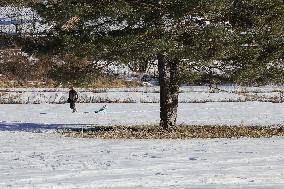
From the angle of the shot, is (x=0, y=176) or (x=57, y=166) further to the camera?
(x=57, y=166)

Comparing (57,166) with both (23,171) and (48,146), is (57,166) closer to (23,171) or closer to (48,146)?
(23,171)

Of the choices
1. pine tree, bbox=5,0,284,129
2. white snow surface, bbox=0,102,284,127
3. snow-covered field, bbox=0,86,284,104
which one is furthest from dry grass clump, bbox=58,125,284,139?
snow-covered field, bbox=0,86,284,104

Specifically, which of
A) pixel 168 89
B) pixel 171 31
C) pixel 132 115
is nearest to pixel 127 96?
pixel 132 115

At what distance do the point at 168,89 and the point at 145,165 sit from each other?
372 inches

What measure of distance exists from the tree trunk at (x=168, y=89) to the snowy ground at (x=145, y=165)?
15.7 ft

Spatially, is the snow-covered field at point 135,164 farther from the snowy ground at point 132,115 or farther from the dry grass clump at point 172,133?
the snowy ground at point 132,115

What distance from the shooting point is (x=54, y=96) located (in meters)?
42.1

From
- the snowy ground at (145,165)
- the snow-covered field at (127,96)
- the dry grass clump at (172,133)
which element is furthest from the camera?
the snow-covered field at (127,96)

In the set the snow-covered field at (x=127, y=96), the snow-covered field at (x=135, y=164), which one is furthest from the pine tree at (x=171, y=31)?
the snow-covered field at (x=127, y=96)

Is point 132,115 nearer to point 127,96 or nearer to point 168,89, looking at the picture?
point 168,89

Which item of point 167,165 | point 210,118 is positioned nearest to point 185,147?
point 167,165

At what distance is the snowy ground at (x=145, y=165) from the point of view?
9.03 metres

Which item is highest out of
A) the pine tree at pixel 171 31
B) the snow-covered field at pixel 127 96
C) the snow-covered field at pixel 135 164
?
the pine tree at pixel 171 31

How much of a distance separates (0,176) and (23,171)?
65 cm
